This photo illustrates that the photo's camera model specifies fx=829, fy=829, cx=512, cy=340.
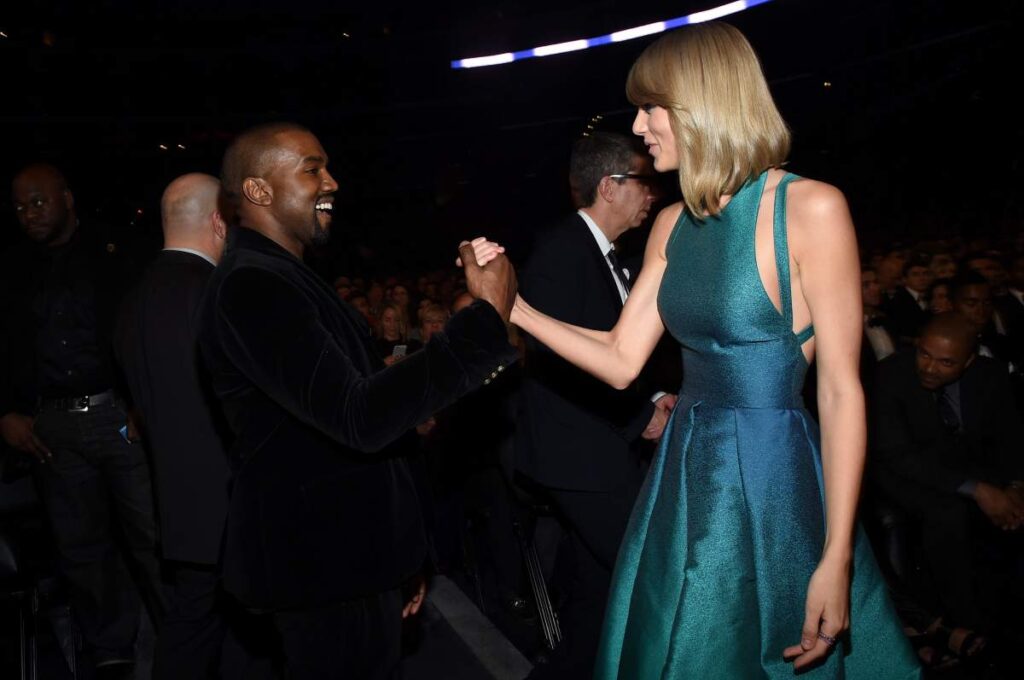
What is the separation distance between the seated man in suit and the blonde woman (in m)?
2.28

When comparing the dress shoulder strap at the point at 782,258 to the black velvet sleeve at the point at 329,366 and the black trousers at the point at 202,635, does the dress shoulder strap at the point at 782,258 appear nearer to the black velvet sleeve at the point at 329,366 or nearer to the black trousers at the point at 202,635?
the black velvet sleeve at the point at 329,366

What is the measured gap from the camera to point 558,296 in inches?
115

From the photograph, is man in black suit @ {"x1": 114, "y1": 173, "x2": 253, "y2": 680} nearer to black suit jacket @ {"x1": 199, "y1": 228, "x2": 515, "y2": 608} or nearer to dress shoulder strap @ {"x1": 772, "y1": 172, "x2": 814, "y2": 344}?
black suit jacket @ {"x1": 199, "y1": 228, "x2": 515, "y2": 608}

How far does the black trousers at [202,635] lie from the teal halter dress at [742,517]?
1.43 meters

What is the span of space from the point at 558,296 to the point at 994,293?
5.29 meters

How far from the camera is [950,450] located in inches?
149

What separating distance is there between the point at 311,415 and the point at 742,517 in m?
0.90

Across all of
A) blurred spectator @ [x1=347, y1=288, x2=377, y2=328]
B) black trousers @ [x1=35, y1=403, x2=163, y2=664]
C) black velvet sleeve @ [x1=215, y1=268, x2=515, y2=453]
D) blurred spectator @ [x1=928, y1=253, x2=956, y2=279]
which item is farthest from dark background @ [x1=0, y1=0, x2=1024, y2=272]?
black velvet sleeve @ [x1=215, y1=268, x2=515, y2=453]

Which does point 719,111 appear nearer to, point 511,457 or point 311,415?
point 311,415

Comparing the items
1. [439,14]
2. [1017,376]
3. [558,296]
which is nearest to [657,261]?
[558,296]

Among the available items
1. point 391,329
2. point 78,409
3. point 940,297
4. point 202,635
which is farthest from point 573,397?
point 940,297

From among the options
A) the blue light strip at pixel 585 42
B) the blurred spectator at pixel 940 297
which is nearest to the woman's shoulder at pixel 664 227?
the blurred spectator at pixel 940 297

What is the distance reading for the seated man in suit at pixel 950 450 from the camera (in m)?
3.61

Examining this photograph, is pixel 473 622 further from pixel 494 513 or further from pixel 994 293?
pixel 994 293
